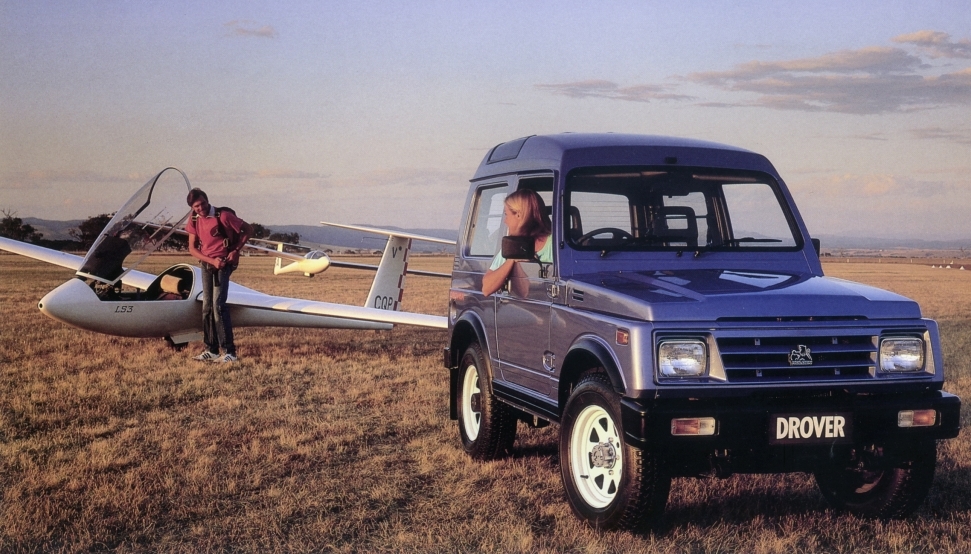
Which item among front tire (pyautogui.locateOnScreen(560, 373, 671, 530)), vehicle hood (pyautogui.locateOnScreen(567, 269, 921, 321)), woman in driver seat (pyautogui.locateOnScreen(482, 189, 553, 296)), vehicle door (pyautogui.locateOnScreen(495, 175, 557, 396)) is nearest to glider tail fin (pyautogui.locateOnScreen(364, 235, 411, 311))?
vehicle door (pyautogui.locateOnScreen(495, 175, 557, 396))

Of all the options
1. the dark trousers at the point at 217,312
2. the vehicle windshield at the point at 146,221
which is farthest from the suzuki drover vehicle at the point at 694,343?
the dark trousers at the point at 217,312

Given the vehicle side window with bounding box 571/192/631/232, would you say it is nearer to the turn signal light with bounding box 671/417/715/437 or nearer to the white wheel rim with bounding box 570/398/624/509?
the white wheel rim with bounding box 570/398/624/509

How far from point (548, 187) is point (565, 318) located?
47.2 inches

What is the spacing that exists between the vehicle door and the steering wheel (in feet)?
0.69

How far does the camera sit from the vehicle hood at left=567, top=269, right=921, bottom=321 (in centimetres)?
464

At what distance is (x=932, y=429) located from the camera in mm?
4801

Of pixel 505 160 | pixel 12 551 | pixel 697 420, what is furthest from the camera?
pixel 505 160

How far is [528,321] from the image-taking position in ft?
19.7

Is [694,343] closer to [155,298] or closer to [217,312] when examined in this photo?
[217,312]

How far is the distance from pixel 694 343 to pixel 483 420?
2.63 m

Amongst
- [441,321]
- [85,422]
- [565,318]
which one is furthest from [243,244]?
[565,318]

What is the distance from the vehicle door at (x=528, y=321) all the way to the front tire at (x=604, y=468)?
0.52 metres

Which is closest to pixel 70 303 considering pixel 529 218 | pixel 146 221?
pixel 146 221

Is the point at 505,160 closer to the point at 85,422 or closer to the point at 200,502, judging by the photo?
the point at 200,502
